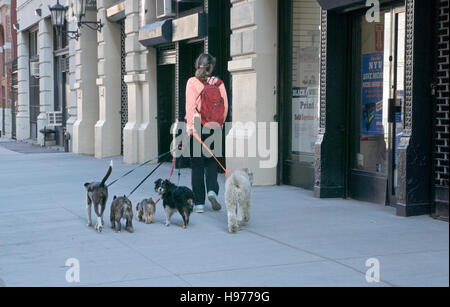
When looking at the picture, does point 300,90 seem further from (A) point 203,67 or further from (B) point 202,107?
(B) point 202,107

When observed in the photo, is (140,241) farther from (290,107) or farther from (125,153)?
(125,153)

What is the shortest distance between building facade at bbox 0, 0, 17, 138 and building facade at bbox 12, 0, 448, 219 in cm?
1873

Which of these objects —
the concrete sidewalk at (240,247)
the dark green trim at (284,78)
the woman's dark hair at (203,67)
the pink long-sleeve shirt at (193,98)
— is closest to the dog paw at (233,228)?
the concrete sidewalk at (240,247)

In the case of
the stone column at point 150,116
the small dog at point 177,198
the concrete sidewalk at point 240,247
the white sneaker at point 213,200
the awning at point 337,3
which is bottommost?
the concrete sidewalk at point 240,247

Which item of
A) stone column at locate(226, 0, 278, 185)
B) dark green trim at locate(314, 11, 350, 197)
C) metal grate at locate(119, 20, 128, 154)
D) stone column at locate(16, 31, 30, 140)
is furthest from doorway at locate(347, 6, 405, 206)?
stone column at locate(16, 31, 30, 140)

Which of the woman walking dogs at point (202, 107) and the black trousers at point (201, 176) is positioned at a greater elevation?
the woman walking dogs at point (202, 107)

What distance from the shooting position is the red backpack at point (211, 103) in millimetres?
8703

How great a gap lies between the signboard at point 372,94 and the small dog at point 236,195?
249 cm

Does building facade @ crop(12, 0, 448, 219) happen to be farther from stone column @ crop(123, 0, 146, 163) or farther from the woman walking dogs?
the woman walking dogs

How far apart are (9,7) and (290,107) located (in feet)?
91.7

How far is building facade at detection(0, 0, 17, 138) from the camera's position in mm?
35375

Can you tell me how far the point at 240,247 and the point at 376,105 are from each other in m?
3.56

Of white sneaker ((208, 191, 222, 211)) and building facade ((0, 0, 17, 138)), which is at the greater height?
building facade ((0, 0, 17, 138))

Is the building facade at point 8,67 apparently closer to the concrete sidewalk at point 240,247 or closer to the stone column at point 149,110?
the stone column at point 149,110
